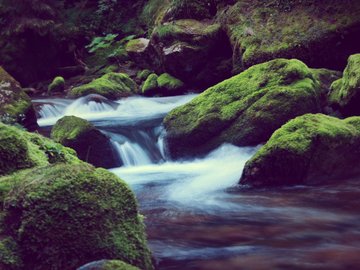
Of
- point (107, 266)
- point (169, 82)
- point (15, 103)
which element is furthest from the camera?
point (169, 82)

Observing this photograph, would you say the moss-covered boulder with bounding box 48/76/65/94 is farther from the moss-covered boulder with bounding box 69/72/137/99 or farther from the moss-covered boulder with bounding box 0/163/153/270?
the moss-covered boulder with bounding box 0/163/153/270

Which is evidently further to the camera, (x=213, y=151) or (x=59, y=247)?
(x=213, y=151)

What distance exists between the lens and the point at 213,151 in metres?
8.69

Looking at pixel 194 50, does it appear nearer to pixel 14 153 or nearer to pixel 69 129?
pixel 69 129

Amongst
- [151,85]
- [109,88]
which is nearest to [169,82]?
[151,85]

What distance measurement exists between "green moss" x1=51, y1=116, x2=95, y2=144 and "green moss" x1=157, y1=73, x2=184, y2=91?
7.46 m

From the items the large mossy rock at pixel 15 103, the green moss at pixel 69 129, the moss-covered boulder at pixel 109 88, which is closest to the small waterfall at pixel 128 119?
the moss-covered boulder at pixel 109 88

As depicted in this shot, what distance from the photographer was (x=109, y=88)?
53.4 ft

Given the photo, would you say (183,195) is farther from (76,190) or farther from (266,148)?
(76,190)

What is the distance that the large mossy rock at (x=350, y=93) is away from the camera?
8.69m

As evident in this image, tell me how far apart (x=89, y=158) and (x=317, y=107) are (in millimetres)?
4335

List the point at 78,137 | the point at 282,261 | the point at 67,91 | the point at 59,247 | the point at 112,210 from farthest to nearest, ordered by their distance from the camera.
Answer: the point at 67,91 < the point at 78,137 < the point at 282,261 < the point at 112,210 < the point at 59,247

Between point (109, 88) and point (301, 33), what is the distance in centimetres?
693

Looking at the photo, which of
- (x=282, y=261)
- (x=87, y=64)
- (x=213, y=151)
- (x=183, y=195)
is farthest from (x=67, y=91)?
(x=282, y=261)
